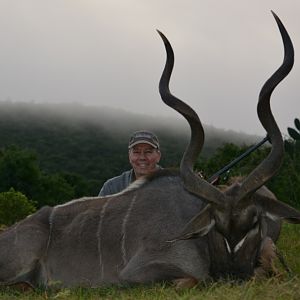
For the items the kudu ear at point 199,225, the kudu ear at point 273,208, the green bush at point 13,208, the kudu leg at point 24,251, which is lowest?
the green bush at point 13,208

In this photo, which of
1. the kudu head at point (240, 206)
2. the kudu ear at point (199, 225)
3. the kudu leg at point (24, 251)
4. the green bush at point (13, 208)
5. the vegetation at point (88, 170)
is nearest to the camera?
the vegetation at point (88, 170)

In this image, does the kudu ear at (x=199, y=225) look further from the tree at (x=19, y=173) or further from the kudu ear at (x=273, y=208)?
the tree at (x=19, y=173)

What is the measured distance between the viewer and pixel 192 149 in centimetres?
471

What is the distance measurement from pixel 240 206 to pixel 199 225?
30cm

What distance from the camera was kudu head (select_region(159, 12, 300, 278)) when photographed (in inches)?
170

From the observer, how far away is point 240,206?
4.35m

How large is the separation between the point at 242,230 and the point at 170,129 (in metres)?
76.6

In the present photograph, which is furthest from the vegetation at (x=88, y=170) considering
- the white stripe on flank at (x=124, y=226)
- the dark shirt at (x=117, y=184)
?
the dark shirt at (x=117, y=184)

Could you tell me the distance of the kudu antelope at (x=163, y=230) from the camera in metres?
4.39

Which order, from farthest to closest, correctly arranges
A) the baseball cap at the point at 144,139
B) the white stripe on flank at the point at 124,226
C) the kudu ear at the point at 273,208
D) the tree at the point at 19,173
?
the tree at the point at 19,173 → the baseball cap at the point at 144,139 → the white stripe on flank at the point at 124,226 → the kudu ear at the point at 273,208

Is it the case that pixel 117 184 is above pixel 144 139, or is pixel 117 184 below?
below

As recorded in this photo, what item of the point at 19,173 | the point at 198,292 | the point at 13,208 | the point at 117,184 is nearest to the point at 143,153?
the point at 117,184

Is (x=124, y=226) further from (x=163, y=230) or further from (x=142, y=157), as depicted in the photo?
(x=142, y=157)

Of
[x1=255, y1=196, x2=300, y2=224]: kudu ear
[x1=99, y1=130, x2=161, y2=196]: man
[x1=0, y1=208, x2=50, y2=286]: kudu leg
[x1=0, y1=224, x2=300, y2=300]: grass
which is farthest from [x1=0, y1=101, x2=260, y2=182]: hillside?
[x1=0, y1=224, x2=300, y2=300]: grass
